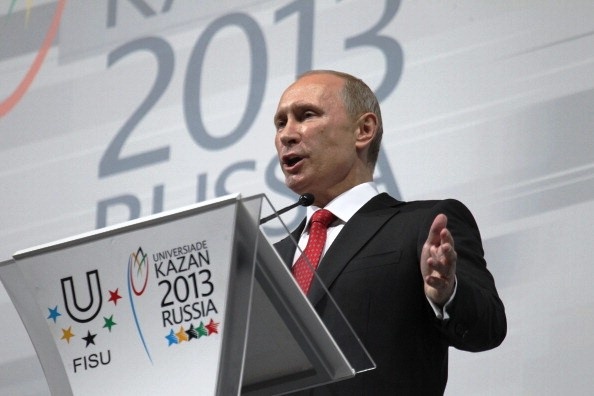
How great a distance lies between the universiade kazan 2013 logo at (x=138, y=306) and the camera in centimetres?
169

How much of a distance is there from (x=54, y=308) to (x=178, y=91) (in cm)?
176

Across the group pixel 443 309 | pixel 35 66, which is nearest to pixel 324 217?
pixel 443 309

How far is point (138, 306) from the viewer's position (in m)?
1.72

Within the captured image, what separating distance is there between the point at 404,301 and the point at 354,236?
0.62ft

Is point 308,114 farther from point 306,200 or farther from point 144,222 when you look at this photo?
point 144,222

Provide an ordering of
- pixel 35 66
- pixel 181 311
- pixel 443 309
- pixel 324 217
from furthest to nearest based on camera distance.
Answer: pixel 35 66 < pixel 324 217 < pixel 443 309 < pixel 181 311

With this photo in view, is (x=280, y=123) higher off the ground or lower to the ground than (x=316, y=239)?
higher

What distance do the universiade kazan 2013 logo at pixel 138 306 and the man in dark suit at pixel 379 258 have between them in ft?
0.74

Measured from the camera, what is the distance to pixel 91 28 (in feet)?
12.0

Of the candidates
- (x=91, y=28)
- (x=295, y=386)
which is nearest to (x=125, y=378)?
(x=295, y=386)

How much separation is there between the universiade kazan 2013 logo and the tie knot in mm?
707

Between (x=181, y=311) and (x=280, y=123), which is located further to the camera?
(x=280, y=123)

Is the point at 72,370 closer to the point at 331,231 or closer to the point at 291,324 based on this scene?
the point at 291,324

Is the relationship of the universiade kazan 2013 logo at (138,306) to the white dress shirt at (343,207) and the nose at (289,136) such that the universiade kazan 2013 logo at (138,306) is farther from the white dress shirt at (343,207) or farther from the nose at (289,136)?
the nose at (289,136)
